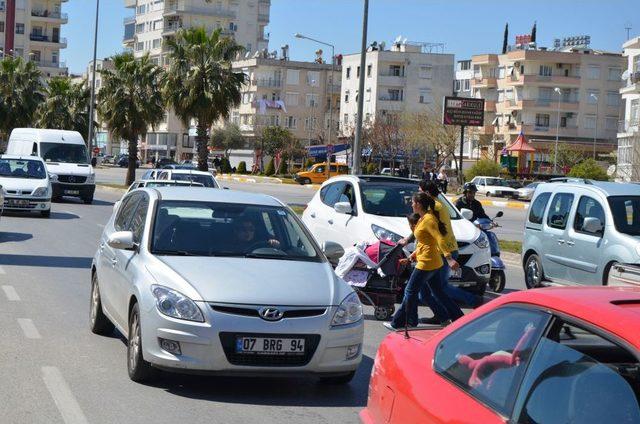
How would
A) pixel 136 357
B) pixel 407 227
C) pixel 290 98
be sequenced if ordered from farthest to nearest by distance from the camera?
pixel 290 98, pixel 407 227, pixel 136 357

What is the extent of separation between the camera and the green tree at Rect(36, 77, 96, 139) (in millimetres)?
83312

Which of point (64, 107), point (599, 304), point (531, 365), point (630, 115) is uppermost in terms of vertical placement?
point (630, 115)

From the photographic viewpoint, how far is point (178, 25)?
434 ft

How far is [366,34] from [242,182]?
4616 centimetres

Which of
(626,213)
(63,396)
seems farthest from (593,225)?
(63,396)

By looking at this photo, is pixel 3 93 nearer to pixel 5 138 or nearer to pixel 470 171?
pixel 5 138

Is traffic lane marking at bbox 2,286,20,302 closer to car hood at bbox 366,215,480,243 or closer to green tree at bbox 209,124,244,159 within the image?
car hood at bbox 366,215,480,243

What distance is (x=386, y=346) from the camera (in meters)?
5.57

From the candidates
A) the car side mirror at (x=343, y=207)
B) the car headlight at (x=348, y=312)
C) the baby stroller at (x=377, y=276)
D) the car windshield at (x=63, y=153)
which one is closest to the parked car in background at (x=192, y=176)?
the car side mirror at (x=343, y=207)

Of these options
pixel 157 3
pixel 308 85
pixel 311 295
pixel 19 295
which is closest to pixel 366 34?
pixel 19 295

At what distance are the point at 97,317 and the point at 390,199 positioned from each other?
21.8 feet

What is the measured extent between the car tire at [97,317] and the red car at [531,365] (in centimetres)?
584

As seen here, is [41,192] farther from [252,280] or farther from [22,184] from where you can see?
[252,280]

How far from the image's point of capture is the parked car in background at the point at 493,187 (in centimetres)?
7238
